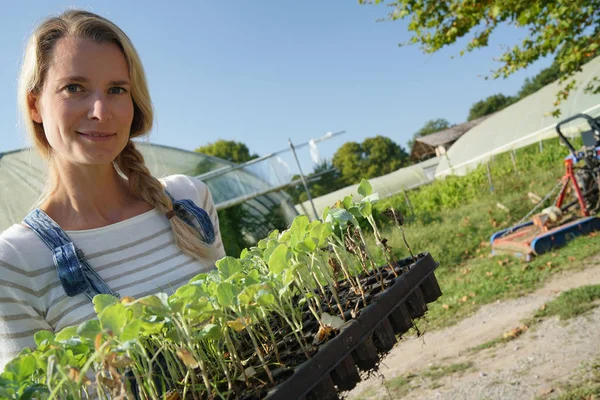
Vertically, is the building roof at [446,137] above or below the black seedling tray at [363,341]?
above

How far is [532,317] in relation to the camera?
4.09 meters

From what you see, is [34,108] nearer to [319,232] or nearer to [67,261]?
[67,261]

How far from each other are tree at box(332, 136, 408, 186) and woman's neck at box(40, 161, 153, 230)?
47467 mm

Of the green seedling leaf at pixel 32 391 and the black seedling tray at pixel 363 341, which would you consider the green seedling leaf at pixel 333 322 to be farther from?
the green seedling leaf at pixel 32 391

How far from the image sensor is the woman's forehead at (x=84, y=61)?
140 centimetres

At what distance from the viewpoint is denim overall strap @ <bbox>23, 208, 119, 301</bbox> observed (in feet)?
4.59

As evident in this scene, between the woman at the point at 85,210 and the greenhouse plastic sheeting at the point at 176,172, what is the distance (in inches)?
323

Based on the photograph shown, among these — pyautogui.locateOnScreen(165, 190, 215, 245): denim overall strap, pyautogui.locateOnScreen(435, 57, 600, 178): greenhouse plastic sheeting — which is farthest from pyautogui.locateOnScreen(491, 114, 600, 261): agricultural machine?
pyautogui.locateOnScreen(435, 57, 600, 178): greenhouse plastic sheeting

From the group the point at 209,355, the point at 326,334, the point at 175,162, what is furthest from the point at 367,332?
the point at 175,162

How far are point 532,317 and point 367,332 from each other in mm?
3664

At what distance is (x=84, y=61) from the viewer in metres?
1.41

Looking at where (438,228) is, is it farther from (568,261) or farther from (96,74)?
(96,74)

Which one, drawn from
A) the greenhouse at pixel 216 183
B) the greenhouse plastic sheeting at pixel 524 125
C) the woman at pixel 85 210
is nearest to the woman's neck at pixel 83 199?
the woman at pixel 85 210

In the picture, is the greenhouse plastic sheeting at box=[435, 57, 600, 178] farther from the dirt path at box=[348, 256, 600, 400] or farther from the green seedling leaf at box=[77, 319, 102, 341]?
the green seedling leaf at box=[77, 319, 102, 341]
